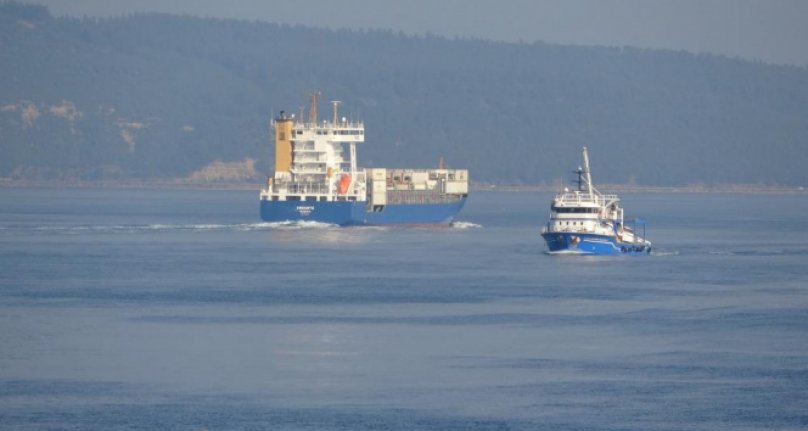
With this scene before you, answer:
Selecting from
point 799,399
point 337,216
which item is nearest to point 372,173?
point 337,216

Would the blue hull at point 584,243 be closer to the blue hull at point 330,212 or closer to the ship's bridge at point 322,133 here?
the blue hull at point 330,212

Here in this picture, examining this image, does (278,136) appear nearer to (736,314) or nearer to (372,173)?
(372,173)

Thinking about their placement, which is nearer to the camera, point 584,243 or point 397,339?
point 397,339

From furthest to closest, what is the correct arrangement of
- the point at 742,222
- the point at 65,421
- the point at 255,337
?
the point at 742,222 < the point at 255,337 < the point at 65,421

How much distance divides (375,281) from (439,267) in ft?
33.6

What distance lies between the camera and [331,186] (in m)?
116

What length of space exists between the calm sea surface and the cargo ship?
555 inches

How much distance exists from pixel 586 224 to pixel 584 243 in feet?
4.96

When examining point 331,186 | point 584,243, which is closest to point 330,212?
point 331,186

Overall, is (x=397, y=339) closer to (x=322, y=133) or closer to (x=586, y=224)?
(x=586, y=224)

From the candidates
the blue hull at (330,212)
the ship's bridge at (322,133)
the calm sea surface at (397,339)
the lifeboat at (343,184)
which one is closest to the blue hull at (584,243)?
the calm sea surface at (397,339)

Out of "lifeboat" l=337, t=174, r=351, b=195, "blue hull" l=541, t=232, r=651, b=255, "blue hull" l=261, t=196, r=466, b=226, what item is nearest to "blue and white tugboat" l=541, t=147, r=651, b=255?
"blue hull" l=541, t=232, r=651, b=255

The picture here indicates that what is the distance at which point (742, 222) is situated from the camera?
160 m

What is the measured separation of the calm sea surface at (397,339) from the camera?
4312cm
